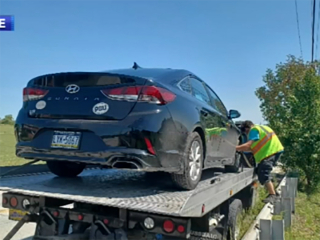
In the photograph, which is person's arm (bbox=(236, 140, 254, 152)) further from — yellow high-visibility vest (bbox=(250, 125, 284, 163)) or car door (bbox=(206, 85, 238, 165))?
yellow high-visibility vest (bbox=(250, 125, 284, 163))

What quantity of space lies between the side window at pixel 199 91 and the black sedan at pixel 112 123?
1.54ft

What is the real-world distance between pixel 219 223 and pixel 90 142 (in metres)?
2.15

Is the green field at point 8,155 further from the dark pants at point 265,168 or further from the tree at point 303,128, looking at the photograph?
the tree at point 303,128

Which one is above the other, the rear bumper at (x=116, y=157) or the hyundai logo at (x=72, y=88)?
the hyundai logo at (x=72, y=88)

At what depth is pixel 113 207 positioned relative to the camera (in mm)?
3340

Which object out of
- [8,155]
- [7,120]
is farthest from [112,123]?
[7,120]

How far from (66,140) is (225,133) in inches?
111

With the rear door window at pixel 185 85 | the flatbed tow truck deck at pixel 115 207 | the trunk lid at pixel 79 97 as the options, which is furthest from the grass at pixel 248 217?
the trunk lid at pixel 79 97

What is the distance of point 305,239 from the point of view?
6.27 meters

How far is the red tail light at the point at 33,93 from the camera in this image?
3762 millimetres

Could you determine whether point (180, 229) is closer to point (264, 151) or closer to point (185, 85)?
point (185, 85)

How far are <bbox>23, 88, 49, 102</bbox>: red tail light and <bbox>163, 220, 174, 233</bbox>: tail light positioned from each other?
187 cm

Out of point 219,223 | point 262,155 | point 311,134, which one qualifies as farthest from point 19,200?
point 311,134

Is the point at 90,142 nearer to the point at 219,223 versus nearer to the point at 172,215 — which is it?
the point at 172,215
